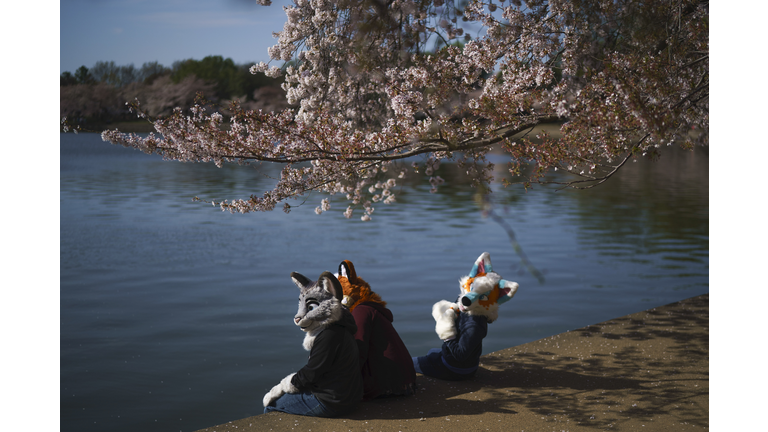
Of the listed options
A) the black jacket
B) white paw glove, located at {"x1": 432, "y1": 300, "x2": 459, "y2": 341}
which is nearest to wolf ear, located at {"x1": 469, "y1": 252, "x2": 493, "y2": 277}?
white paw glove, located at {"x1": 432, "y1": 300, "x2": 459, "y2": 341}

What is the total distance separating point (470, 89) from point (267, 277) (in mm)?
7073

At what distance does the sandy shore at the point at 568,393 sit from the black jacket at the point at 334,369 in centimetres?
16

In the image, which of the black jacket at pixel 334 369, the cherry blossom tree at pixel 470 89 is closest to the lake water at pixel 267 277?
the cherry blossom tree at pixel 470 89

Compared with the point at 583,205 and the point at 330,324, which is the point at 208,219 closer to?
the point at 583,205

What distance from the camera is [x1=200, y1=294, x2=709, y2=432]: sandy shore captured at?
15.1 ft

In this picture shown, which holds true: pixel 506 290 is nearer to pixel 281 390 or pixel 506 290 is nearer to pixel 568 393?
pixel 568 393

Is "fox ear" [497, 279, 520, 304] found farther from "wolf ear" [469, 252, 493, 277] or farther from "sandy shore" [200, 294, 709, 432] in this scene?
"sandy shore" [200, 294, 709, 432]

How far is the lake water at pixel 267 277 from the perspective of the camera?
7.01 metres

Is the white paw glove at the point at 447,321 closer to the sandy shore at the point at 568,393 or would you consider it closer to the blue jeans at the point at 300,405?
the sandy shore at the point at 568,393

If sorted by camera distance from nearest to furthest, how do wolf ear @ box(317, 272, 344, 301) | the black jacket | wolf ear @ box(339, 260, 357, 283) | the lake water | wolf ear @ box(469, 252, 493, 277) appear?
the black jacket
wolf ear @ box(317, 272, 344, 301)
wolf ear @ box(339, 260, 357, 283)
wolf ear @ box(469, 252, 493, 277)
the lake water

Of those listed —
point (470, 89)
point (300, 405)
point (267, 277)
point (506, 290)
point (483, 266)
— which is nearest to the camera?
point (300, 405)

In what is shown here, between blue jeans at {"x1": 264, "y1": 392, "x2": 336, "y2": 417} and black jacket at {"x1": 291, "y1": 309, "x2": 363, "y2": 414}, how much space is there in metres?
0.05

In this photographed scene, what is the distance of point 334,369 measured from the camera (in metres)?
4.61

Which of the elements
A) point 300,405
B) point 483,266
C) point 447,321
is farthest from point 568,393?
point 300,405
